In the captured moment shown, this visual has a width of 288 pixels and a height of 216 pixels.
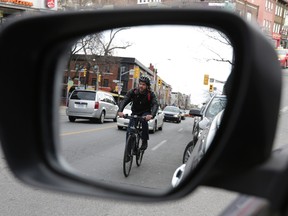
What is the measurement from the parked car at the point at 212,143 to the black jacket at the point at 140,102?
4231 mm

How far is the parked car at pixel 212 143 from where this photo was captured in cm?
92

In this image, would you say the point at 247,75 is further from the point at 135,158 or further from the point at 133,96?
the point at 135,158

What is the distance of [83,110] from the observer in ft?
56.0

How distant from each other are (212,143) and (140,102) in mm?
4945

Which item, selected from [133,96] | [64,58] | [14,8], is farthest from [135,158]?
[14,8]

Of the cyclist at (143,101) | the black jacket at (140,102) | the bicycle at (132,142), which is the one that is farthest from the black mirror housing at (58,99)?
the bicycle at (132,142)

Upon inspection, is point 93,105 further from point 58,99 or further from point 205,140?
point 58,99

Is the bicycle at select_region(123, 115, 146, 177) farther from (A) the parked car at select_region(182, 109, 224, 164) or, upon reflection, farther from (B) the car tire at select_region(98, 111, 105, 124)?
(B) the car tire at select_region(98, 111, 105, 124)

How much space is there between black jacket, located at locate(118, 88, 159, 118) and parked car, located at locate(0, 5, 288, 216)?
4.23 m

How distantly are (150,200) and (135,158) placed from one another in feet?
20.8

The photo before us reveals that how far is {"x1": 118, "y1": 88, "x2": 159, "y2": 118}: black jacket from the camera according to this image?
580 centimetres

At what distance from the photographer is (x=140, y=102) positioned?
5.98 meters

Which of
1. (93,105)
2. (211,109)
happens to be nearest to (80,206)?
(211,109)

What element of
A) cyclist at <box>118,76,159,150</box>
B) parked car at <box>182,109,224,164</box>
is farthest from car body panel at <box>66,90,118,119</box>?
parked car at <box>182,109,224,164</box>
